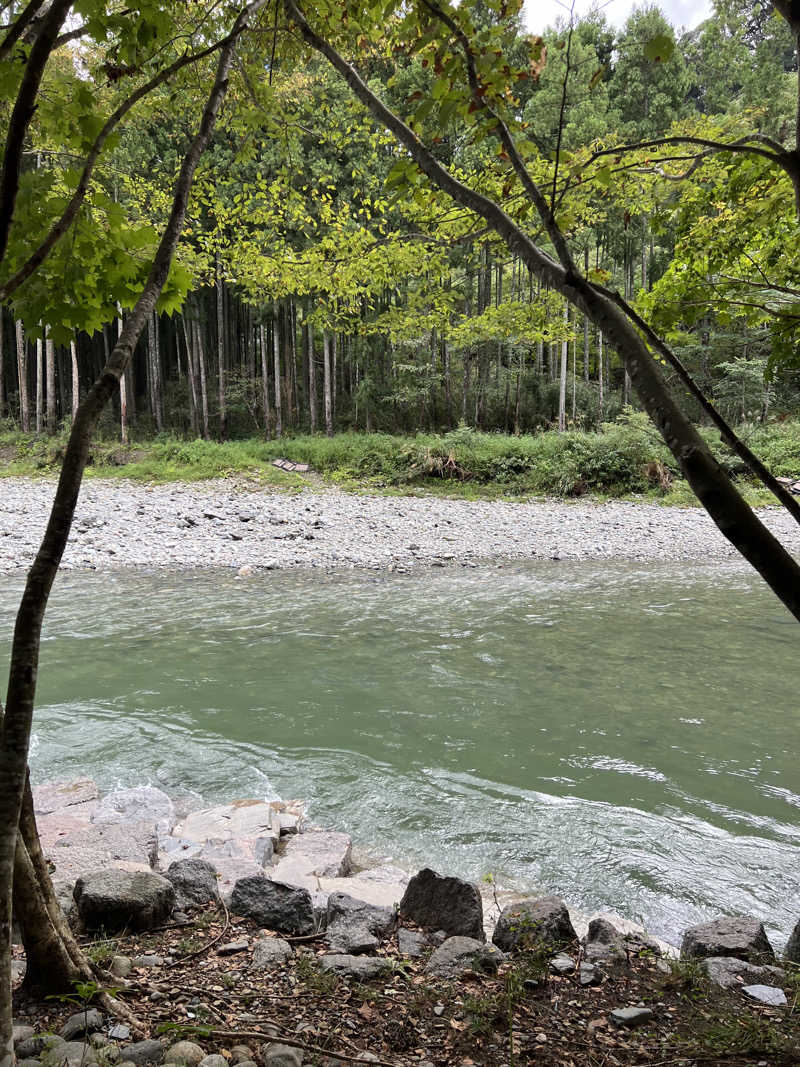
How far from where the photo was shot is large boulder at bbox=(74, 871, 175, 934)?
2.50 meters

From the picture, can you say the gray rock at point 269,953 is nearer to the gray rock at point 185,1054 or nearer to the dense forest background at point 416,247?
the gray rock at point 185,1054

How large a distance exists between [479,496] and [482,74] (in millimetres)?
16062

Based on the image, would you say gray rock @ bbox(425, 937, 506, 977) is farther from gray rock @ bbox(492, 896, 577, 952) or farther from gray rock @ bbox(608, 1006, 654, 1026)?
gray rock @ bbox(608, 1006, 654, 1026)

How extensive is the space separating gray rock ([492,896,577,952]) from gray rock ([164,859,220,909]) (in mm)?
1218

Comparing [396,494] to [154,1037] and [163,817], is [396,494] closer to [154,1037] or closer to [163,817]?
[163,817]

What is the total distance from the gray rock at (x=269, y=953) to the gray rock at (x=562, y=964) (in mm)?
955

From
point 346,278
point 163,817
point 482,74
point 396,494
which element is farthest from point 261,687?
point 396,494

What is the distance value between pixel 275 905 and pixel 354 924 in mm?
344

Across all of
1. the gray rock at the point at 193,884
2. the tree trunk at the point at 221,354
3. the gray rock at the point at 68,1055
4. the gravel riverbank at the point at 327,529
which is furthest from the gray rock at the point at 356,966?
the tree trunk at the point at 221,354

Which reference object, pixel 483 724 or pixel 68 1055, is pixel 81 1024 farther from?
pixel 483 724

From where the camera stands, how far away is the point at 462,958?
240 cm

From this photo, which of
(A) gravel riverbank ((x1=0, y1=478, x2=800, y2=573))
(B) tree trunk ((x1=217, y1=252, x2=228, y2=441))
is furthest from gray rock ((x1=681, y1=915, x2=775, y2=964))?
(B) tree trunk ((x1=217, y1=252, x2=228, y2=441))

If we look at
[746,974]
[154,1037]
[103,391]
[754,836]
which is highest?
[103,391]

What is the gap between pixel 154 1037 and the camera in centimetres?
184
